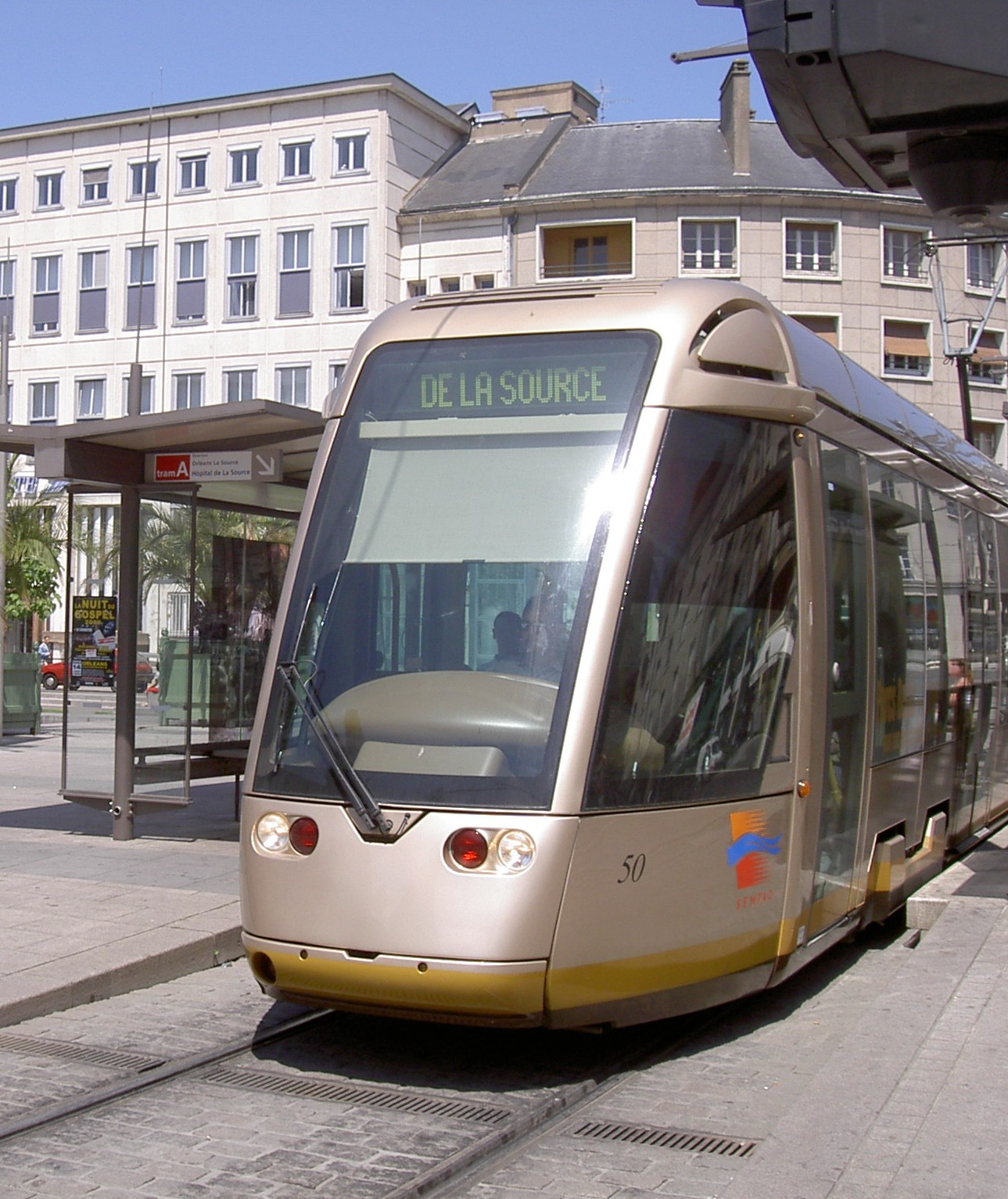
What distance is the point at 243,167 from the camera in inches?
1882

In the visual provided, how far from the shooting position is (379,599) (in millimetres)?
6125

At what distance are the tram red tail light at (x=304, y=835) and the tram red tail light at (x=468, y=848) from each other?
0.56 metres

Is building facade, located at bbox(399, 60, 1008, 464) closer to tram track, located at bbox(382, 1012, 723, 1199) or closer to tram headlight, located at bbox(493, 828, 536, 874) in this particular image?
tram track, located at bbox(382, 1012, 723, 1199)

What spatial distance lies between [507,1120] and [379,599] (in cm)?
203

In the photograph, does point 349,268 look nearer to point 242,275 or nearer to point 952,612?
point 242,275

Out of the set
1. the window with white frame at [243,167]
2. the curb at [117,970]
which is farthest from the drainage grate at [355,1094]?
the window with white frame at [243,167]

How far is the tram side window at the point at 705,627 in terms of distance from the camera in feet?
18.9

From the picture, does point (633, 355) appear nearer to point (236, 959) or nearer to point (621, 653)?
point (621, 653)

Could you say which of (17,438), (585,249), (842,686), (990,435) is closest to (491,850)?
(842,686)

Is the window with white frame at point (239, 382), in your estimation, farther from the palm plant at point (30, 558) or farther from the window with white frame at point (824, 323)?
the window with white frame at point (824, 323)

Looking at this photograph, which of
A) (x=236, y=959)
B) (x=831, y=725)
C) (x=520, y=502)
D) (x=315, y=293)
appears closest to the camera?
(x=520, y=502)

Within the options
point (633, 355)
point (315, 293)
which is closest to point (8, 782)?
point (633, 355)

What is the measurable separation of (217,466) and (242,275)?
3825cm

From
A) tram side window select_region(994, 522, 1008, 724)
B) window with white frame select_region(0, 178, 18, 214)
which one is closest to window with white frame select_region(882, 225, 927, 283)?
window with white frame select_region(0, 178, 18, 214)
